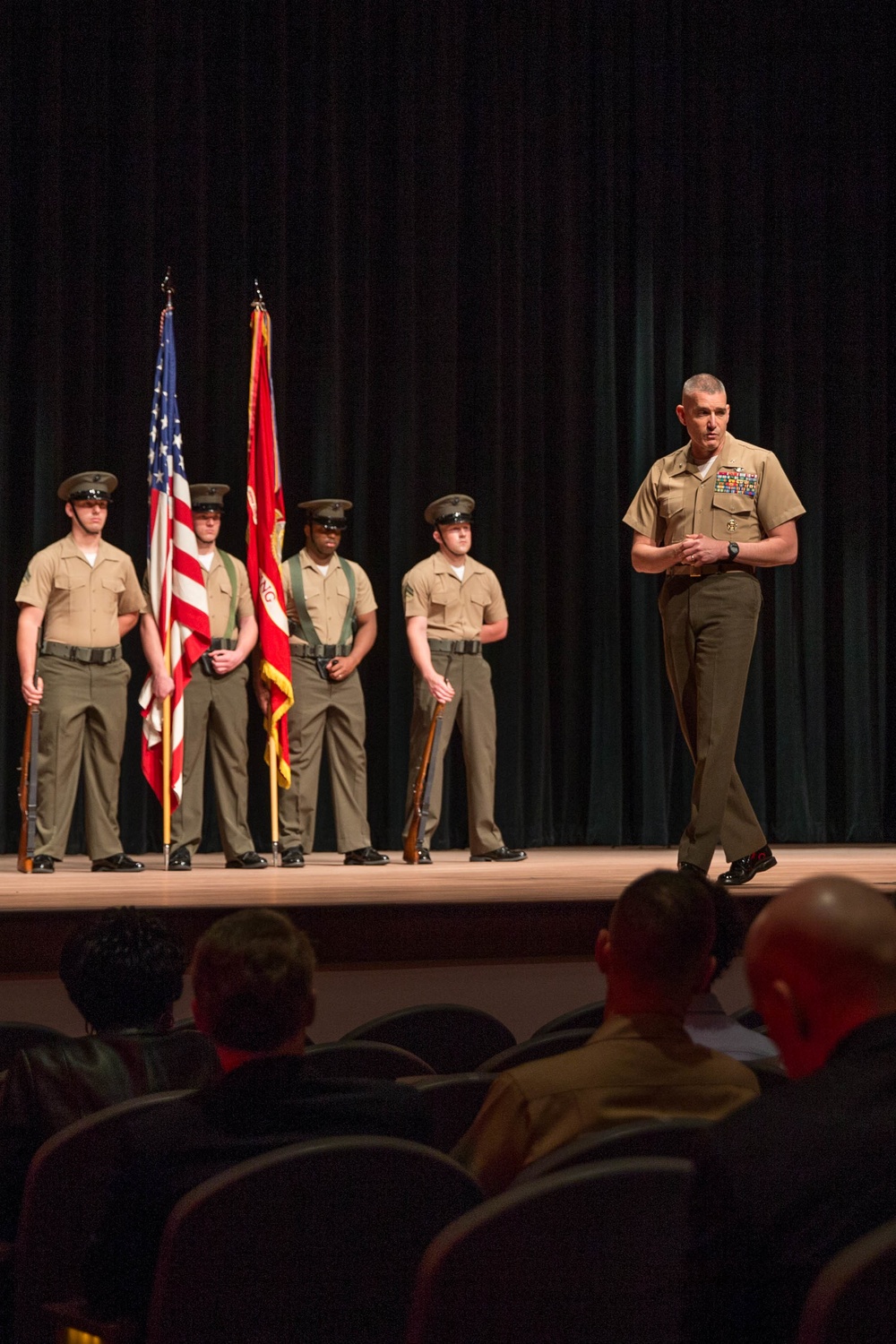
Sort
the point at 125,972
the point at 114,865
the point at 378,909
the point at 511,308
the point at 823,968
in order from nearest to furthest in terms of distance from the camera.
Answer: the point at 823,968
the point at 125,972
the point at 378,909
the point at 114,865
the point at 511,308

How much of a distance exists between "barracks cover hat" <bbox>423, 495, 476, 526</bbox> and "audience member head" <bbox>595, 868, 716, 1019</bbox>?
5621 mm

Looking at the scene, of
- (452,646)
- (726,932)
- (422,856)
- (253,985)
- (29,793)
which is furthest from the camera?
(452,646)

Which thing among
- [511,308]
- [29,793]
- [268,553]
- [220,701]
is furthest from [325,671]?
[511,308]

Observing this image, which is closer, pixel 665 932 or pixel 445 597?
pixel 665 932

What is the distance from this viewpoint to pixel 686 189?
8.71 meters

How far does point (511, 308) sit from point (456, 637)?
2.12 m

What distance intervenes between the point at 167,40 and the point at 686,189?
2921 mm

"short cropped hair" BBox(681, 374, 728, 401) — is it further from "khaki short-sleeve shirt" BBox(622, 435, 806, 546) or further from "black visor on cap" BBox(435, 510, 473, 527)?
"black visor on cap" BBox(435, 510, 473, 527)

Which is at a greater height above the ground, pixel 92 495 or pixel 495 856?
pixel 92 495

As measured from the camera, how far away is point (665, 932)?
6.02ft

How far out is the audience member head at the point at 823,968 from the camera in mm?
1256

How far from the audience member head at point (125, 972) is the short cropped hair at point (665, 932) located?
2.40 ft

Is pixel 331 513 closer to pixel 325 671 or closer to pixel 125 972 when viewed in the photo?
pixel 325 671

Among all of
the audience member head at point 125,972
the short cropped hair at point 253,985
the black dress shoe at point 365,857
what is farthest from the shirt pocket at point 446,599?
the short cropped hair at point 253,985
